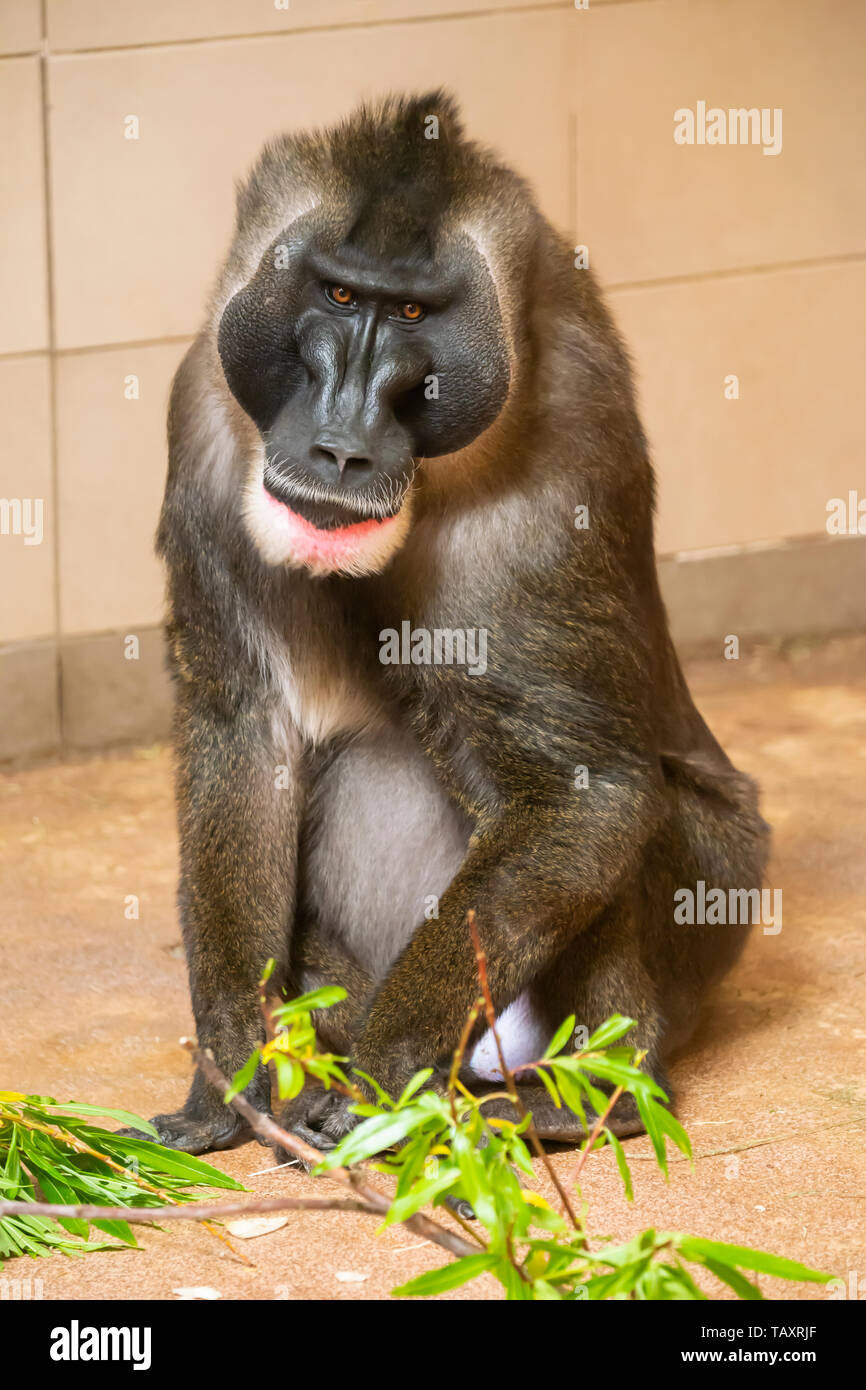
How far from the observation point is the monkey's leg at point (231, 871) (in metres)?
Result: 3.93

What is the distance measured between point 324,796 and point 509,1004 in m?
0.58

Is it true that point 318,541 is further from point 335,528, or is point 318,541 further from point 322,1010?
point 322,1010

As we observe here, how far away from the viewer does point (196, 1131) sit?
3.88 m

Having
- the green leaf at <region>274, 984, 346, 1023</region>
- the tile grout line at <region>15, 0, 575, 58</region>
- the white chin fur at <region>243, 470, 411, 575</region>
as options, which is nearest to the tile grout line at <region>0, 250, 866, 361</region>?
the tile grout line at <region>15, 0, 575, 58</region>

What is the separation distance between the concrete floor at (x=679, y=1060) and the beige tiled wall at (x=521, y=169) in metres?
0.75

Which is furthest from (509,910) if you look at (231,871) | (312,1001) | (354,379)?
(312,1001)

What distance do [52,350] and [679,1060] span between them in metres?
3.01

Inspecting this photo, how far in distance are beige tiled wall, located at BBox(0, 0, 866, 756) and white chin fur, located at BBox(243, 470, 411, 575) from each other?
2.81 m

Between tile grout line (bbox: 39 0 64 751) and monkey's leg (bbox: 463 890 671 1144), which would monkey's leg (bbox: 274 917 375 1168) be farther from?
tile grout line (bbox: 39 0 64 751)

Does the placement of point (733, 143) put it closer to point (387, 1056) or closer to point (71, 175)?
point (71, 175)

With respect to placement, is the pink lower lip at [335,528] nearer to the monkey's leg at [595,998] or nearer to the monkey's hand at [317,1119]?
the monkey's leg at [595,998]

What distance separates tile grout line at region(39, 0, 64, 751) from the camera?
228 inches

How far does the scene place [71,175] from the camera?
592 centimetres

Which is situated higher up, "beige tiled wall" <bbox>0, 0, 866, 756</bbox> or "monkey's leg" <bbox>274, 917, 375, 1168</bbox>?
"beige tiled wall" <bbox>0, 0, 866, 756</bbox>
